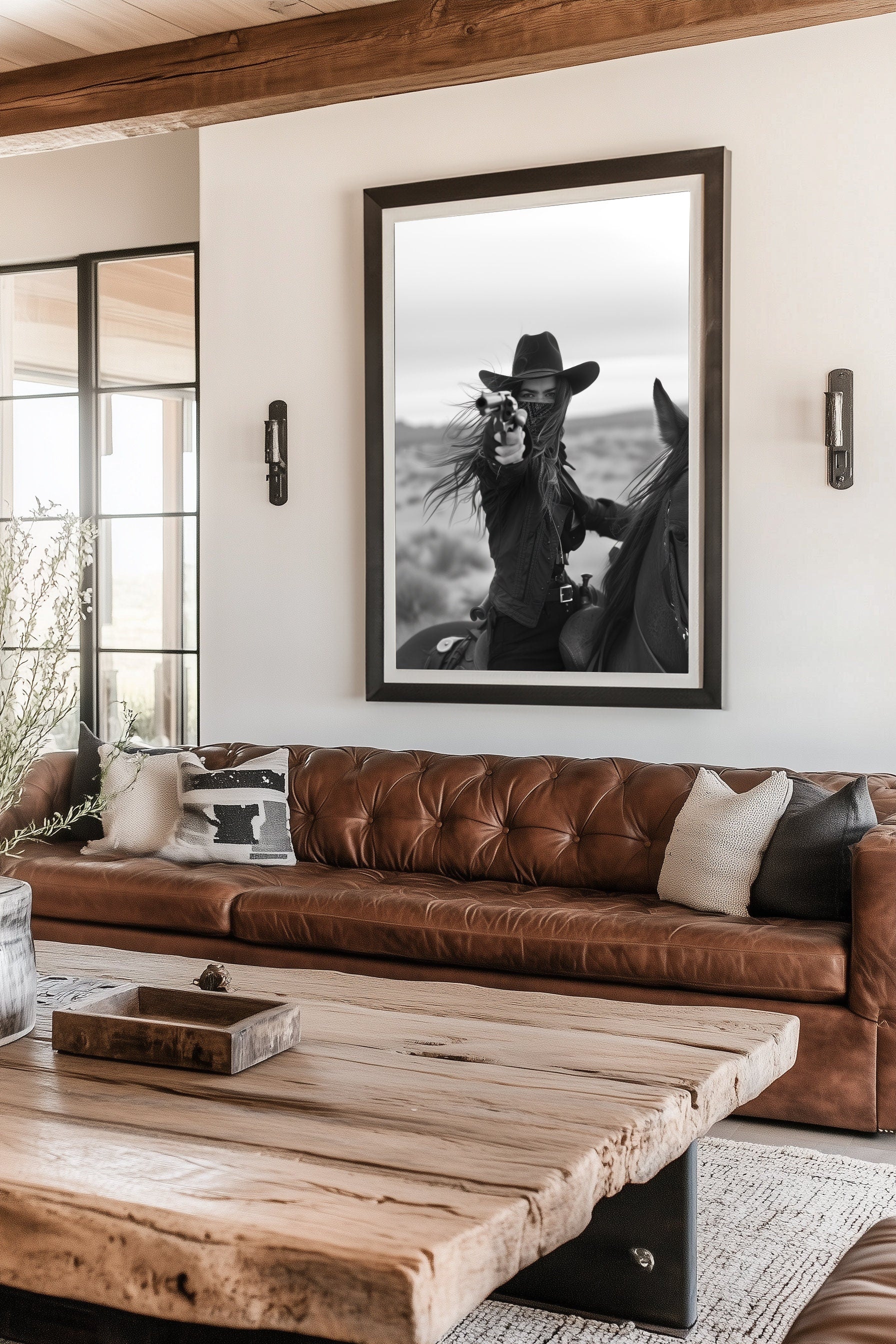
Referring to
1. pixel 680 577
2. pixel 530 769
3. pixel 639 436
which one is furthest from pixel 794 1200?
pixel 639 436

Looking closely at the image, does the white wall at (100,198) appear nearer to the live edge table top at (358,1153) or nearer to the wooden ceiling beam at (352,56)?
the wooden ceiling beam at (352,56)

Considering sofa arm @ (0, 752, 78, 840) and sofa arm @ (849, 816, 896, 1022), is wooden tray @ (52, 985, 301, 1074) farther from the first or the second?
sofa arm @ (0, 752, 78, 840)

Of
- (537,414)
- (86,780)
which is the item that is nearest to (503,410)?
(537,414)

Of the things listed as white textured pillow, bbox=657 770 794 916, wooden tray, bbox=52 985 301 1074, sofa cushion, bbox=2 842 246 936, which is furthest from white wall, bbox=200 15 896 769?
wooden tray, bbox=52 985 301 1074

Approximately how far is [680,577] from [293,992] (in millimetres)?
2431

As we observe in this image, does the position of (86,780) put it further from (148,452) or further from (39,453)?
(39,453)

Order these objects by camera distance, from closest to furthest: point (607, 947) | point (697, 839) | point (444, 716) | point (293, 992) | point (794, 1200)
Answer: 1. point (293, 992)
2. point (794, 1200)
3. point (607, 947)
4. point (697, 839)
5. point (444, 716)

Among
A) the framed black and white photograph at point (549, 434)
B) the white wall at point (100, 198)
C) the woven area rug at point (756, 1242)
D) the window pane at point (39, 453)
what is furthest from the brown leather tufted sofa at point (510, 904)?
the white wall at point (100, 198)

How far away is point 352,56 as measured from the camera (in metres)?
4.05

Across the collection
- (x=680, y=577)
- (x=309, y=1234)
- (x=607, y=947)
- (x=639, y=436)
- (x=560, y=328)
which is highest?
(x=560, y=328)

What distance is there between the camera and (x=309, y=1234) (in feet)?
4.23

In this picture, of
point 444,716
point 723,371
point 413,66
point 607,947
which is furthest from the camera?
point 444,716

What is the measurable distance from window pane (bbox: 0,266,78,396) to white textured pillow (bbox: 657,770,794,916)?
12.2 ft

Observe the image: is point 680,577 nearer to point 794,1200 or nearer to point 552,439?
point 552,439
